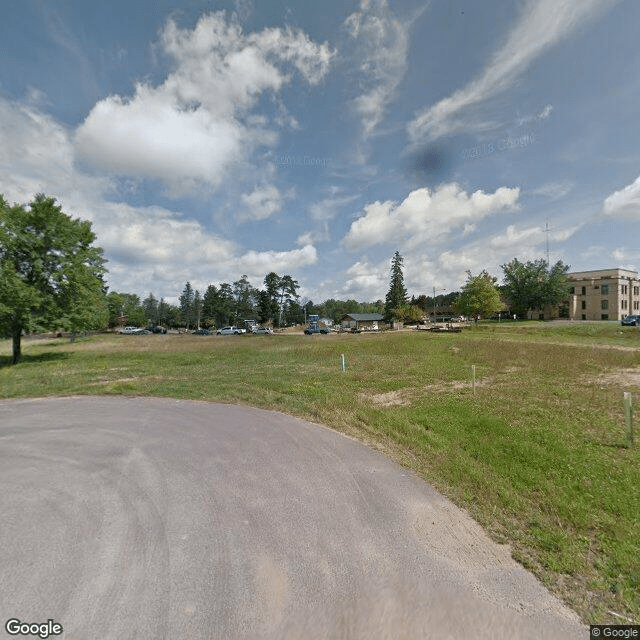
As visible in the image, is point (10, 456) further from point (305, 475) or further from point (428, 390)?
point (428, 390)

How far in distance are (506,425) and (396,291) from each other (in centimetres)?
7120

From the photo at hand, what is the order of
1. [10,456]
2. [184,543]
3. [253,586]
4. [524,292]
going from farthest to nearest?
[524,292], [10,456], [184,543], [253,586]

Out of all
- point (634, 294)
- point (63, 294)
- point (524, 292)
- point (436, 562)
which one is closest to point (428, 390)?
point (436, 562)

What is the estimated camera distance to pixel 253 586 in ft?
10.7

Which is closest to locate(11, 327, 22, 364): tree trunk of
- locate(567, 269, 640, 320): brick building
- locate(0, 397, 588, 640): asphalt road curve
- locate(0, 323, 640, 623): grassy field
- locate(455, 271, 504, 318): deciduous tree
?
locate(0, 323, 640, 623): grassy field

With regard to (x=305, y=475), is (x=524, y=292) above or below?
above

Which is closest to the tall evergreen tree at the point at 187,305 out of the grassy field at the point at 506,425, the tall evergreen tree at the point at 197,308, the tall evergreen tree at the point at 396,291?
the tall evergreen tree at the point at 197,308

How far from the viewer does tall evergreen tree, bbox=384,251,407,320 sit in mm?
76688

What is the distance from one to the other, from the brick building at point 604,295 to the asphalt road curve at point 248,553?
293ft

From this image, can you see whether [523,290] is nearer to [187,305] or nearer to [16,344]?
[16,344]

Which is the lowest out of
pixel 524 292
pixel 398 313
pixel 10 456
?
pixel 10 456

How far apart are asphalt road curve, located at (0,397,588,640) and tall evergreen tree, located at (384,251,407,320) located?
239 feet

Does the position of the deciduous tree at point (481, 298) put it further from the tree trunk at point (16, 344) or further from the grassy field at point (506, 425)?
the tree trunk at point (16, 344)

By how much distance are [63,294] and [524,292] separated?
81.2 meters
